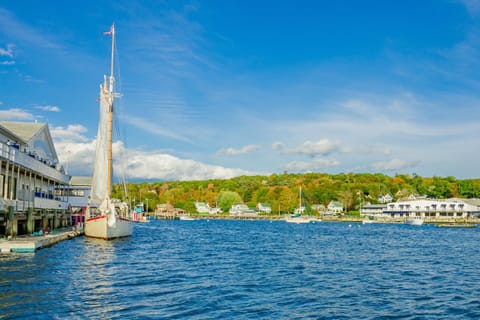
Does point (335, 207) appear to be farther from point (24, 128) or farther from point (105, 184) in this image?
point (24, 128)

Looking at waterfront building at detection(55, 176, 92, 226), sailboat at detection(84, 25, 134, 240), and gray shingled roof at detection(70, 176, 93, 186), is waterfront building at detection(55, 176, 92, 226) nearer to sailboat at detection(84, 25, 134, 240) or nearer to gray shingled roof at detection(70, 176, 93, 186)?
gray shingled roof at detection(70, 176, 93, 186)

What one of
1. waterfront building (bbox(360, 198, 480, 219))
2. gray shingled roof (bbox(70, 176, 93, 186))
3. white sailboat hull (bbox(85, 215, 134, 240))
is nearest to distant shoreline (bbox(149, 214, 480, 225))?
waterfront building (bbox(360, 198, 480, 219))

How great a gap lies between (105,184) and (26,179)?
842cm

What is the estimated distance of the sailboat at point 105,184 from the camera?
48.3 meters

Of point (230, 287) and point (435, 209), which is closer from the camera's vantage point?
point (230, 287)

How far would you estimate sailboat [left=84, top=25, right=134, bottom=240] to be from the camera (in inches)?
1902

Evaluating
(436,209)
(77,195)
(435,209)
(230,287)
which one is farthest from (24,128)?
(436,209)

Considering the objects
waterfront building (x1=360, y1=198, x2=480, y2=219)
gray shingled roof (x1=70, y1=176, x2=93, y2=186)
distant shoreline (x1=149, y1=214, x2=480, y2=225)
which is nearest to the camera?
gray shingled roof (x1=70, y1=176, x2=93, y2=186)

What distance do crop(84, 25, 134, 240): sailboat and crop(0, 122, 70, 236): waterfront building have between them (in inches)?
212

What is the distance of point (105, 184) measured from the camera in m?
53.1

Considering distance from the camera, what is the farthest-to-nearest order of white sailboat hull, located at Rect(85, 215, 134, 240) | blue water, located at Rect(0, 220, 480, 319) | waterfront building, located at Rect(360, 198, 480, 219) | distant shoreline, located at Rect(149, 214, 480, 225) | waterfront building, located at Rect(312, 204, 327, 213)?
waterfront building, located at Rect(312, 204, 327, 213)
waterfront building, located at Rect(360, 198, 480, 219)
distant shoreline, located at Rect(149, 214, 480, 225)
white sailboat hull, located at Rect(85, 215, 134, 240)
blue water, located at Rect(0, 220, 480, 319)

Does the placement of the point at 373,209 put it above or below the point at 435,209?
below

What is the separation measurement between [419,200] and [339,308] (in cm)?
14745

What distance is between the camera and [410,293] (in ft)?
75.5
